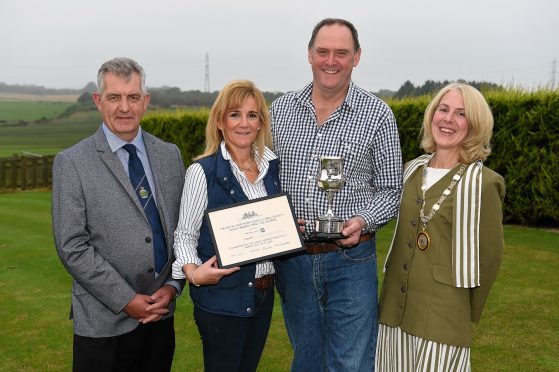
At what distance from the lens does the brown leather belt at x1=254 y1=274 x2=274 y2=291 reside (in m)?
3.45

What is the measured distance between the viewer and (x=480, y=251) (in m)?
3.53

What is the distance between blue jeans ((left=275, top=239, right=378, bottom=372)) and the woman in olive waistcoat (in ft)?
0.64

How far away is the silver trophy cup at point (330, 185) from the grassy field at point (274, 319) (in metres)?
2.35

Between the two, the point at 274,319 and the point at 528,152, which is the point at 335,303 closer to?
the point at 274,319

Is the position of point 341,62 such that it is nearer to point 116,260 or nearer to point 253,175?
point 253,175

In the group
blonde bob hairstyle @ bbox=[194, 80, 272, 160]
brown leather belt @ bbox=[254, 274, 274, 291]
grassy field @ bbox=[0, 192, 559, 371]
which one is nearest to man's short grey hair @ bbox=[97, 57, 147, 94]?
blonde bob hairstyle @ bbox=[194, 80, 272, 160]

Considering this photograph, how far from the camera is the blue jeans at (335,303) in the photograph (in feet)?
12.4

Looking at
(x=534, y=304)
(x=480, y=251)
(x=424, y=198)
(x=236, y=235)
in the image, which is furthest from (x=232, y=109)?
(x=534, y=304)

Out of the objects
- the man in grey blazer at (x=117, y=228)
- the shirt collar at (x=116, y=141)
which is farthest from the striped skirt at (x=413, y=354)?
the shirt collar at (x=116, y=141)

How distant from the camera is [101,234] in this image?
3289 mm

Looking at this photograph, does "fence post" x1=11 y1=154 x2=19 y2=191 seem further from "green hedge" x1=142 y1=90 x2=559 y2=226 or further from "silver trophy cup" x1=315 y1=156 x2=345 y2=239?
"silver trophy cup" x1=315 y1=156 x2=345 y2=239

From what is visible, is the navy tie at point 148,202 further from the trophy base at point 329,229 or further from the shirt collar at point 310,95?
the shirt collar at point 310,95

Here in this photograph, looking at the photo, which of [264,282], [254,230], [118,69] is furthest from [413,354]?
[118,69]

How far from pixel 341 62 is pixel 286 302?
60.9 inches
